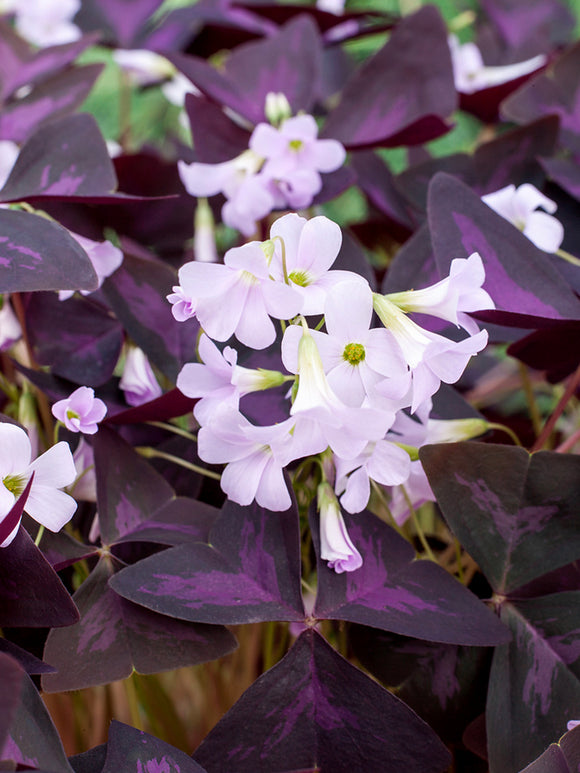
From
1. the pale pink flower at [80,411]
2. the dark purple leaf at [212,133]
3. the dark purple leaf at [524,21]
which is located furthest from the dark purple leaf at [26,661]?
the dark purple leaf at [524,21]

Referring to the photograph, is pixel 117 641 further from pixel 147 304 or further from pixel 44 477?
pixel 147 304

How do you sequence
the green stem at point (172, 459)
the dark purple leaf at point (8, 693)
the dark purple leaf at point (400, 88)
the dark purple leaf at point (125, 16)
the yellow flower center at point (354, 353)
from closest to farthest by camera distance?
the dark purple leaf at point (8, 693) → the yellow flower center at point (354, 353) → the green stem at point (172, 459) → the dark purple leaf at point (400, 88) → the dark purple leaf at point (125, 16)

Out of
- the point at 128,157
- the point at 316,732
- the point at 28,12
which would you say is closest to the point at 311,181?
the point at 128,157

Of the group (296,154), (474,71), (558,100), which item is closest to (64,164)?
(296,154)

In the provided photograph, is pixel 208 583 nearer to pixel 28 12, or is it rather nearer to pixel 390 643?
pixel 390 643

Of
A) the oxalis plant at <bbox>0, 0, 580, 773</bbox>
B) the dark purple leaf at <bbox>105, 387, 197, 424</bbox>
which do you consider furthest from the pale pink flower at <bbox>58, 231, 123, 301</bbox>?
the dark purple leaf at <bbox>105, 387, 197, 424</bbox>

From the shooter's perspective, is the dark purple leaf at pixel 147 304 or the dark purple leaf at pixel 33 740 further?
the dark purple leaf at pixel 147 304

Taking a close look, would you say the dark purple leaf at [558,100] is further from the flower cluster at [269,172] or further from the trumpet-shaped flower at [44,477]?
the trumpet-shaped flower at [44,477]
